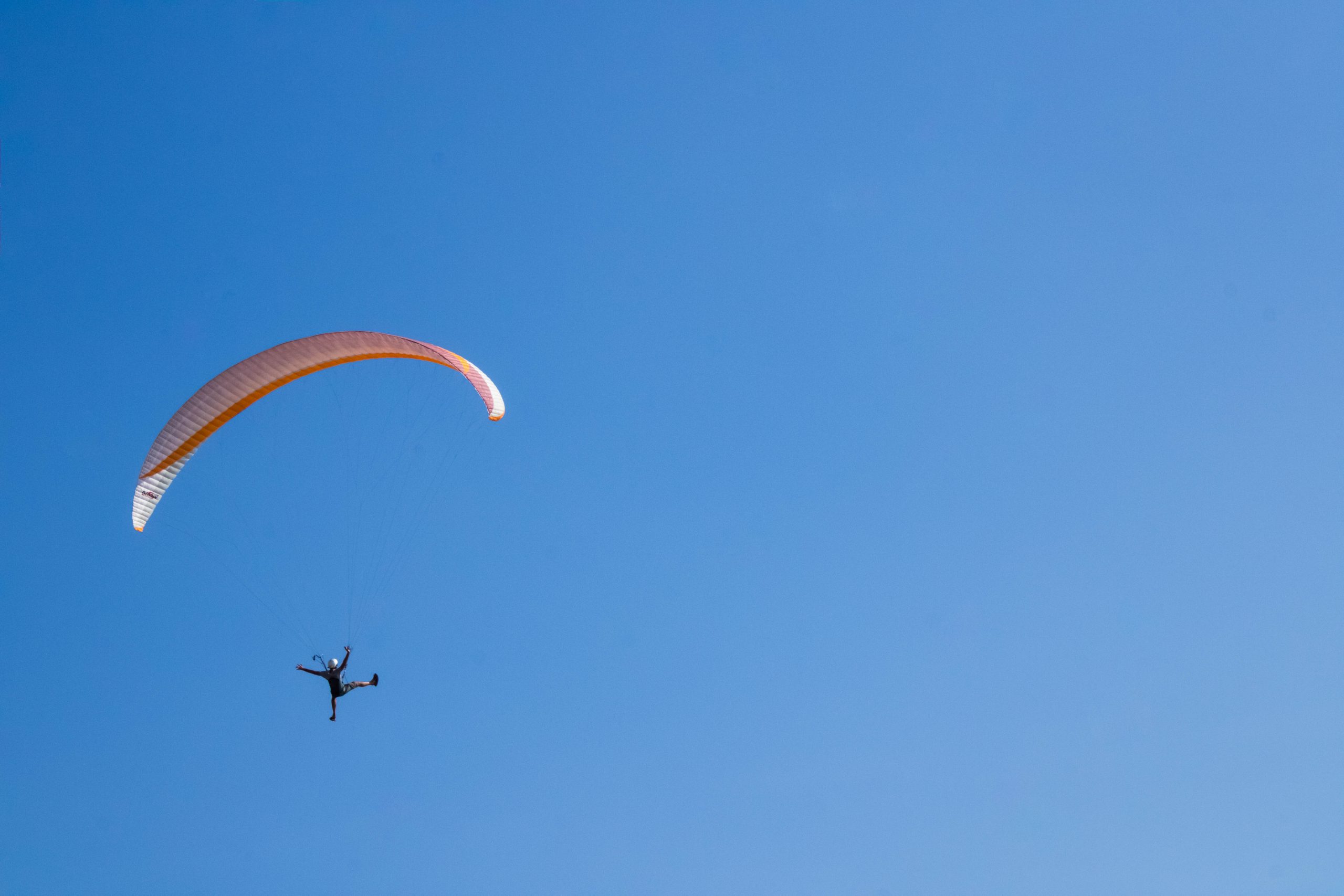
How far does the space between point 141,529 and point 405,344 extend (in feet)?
22.3

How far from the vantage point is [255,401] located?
30.1 m

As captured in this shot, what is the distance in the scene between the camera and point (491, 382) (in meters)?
29.2

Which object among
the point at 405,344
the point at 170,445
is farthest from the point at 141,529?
the point at 405,344

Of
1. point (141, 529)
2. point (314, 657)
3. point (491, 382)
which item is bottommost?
point (314, 657)

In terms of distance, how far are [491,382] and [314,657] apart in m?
6.60

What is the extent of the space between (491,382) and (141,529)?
7.85m

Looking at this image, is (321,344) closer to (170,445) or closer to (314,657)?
(170,445)

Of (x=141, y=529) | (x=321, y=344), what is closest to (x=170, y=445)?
(x=141, y=529)

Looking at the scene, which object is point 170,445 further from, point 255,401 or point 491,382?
point 491,382

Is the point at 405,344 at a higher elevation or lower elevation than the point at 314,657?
higher

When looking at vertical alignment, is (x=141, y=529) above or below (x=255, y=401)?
below

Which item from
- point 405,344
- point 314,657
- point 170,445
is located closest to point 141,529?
point 170,445

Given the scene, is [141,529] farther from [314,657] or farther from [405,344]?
[405,344]

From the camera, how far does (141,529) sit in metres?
29.5
